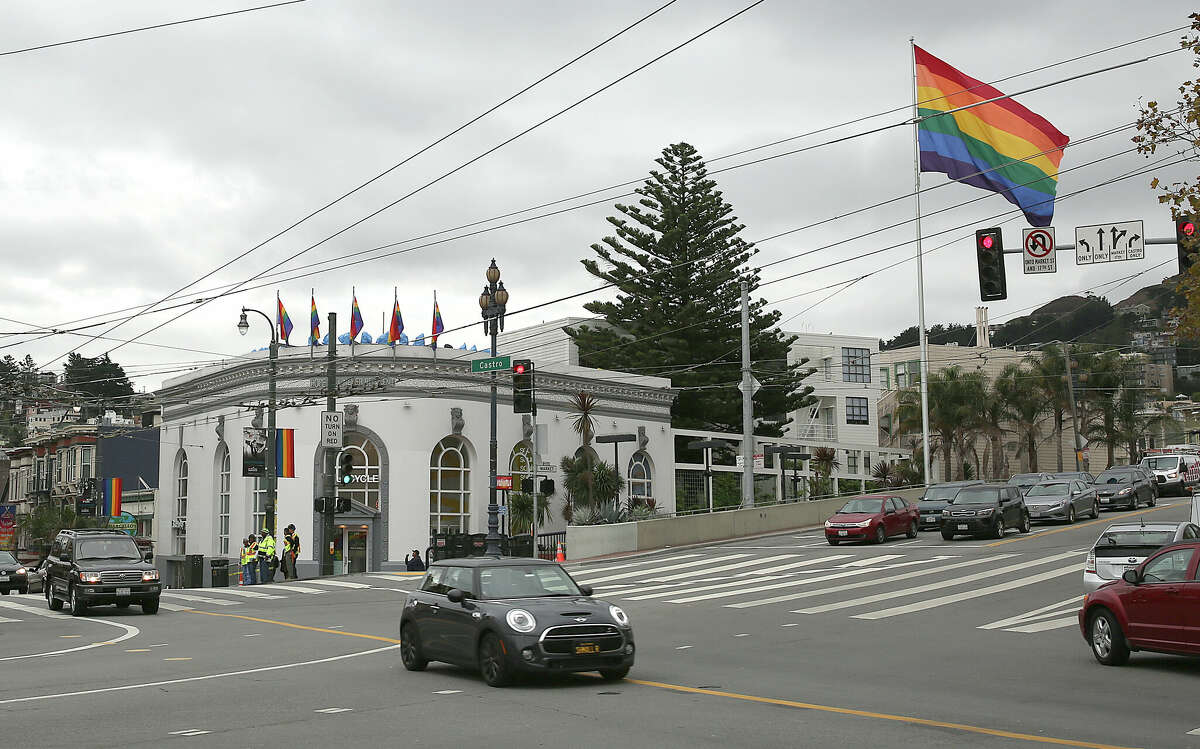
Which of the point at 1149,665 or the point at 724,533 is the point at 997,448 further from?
the point at 1149,665

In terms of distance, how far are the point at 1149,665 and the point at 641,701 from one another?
6.55m

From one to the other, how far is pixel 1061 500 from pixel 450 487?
22.5 metres

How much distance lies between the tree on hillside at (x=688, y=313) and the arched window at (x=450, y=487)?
2185 cm

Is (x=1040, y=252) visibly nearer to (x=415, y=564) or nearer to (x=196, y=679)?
(x=196, y=679)

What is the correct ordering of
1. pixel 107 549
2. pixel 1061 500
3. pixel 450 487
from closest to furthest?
pixel 107 549
pixel 1061 500
pixel 450 487

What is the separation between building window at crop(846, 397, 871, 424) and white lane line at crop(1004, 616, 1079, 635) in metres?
61.3

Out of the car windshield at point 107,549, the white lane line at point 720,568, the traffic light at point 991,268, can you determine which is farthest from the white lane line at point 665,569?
the traffic light at point 991,268

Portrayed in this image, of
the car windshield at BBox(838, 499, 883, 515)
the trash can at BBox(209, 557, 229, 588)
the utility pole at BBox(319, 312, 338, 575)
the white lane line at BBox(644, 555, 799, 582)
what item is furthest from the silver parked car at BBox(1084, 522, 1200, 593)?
the trash can at BBox(209, 557, 229, 588)

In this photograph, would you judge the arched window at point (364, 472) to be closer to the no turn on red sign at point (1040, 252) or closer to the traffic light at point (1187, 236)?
the no turn on red sign at point (1040, 252)

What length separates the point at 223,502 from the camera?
1927 inches

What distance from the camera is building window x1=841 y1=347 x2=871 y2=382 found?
80500mm

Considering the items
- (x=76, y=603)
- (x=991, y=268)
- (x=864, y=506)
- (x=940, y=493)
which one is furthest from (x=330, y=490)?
(x=991, y=268)

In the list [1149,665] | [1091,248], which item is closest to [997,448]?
[1091,248]

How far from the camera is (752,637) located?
18047mm
